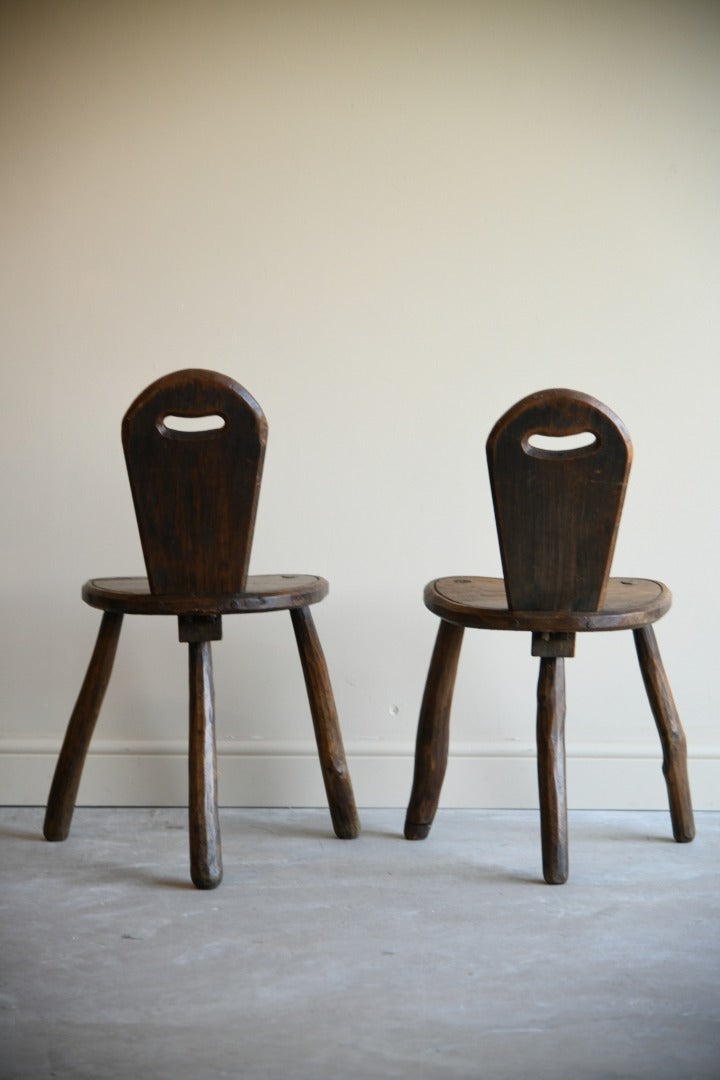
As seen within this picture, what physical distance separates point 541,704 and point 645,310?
35.3 inches

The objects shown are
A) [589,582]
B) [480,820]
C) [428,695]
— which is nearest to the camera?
[589,582]

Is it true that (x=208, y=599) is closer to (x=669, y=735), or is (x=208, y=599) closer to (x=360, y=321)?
(x=360, y=321)

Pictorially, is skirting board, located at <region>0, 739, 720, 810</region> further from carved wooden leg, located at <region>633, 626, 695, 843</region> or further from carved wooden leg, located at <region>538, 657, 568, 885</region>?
carved wooden leg, located at <region>538, 657, 568, 885</region>

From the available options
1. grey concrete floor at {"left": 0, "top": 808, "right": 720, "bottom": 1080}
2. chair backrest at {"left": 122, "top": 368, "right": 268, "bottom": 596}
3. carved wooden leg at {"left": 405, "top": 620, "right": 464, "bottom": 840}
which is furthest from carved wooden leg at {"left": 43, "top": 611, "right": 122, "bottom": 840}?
carved wooden leg at {"left": 405, "top": 620, "right": 464, "bottom": 840}

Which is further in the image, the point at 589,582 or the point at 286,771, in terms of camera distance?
the point at 286,771

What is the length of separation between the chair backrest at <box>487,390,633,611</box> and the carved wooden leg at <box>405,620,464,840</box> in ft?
1.03

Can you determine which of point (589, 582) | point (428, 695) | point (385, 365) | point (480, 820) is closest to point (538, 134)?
point (385, 365)

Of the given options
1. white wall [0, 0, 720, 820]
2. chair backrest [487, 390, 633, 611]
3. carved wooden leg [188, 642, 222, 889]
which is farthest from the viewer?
white wall [0, 0, 720, 820]

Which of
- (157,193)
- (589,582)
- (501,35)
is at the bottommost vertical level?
(589,582)

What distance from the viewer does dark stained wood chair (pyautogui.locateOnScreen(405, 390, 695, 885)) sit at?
5.55 ft

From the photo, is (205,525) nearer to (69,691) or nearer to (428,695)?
(428,695)

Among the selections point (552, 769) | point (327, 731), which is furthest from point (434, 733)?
point (552, 769)

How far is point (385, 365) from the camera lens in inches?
88.8

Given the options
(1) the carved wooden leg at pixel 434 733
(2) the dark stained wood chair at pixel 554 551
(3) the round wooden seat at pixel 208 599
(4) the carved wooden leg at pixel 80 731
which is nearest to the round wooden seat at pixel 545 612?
(2) the dark stained wood chair at pixel 554 551
